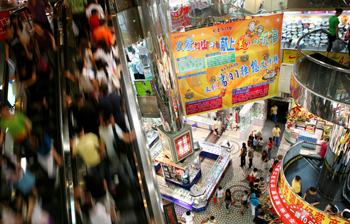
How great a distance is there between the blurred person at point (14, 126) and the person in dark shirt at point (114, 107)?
67 cm

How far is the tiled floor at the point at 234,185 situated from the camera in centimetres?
739

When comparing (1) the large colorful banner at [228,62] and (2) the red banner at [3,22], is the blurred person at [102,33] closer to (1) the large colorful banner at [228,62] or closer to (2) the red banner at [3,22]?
(2) the red banner at [3,22]

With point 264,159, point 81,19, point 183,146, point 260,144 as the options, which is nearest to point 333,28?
point 183,146

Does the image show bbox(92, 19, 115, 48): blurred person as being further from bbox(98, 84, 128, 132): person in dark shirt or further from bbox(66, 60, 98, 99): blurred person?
bbox(98, 84, 128, 132): person in dark shirt

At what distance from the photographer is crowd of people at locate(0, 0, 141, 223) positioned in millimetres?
1753

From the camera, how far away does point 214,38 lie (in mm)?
6062

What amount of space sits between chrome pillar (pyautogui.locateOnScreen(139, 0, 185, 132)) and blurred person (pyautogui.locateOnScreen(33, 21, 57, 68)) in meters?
2.96

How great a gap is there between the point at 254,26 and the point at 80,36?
5.18 metres

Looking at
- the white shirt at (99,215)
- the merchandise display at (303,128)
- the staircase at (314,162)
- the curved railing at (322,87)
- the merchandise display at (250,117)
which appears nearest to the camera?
the white shirt at (99,215)

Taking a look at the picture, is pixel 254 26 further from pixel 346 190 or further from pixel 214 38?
pixel 346 190

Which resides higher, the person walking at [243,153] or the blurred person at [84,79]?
the blurred person at [84,79]

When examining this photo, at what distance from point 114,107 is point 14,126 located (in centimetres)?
88

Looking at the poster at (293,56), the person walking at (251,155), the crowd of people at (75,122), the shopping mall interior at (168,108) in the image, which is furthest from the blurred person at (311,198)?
the crowd of people at (75,122)

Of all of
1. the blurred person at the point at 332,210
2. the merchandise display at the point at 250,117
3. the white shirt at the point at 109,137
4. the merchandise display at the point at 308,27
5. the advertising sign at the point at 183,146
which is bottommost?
the merchandise display at the point at 250,117
